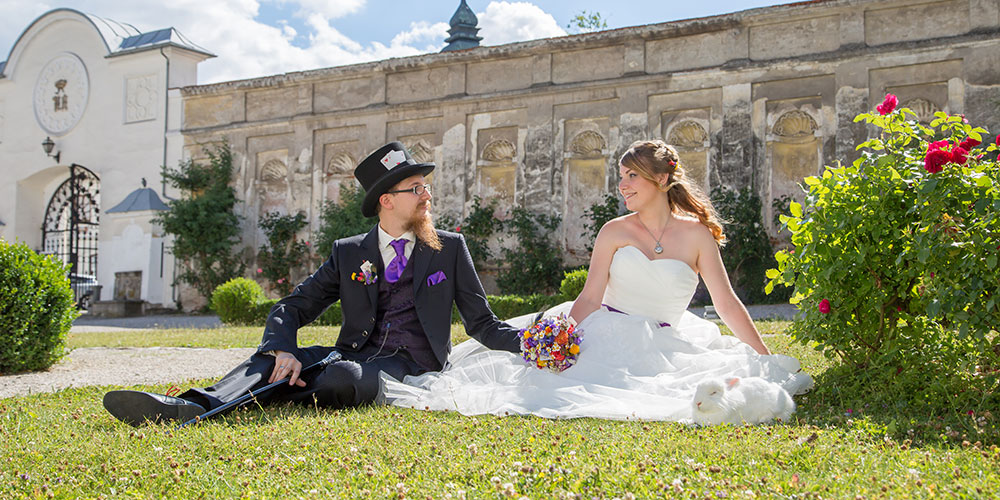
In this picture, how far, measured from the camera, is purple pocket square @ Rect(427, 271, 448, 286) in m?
4.76

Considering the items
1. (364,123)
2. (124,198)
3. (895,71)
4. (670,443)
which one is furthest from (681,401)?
(124,198)

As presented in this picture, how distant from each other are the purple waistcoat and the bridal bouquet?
0.66 meters

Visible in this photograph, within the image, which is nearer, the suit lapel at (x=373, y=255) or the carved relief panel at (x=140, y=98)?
the suit lapel at (x=373, y=255)

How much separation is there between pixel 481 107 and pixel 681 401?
1458 centimetres

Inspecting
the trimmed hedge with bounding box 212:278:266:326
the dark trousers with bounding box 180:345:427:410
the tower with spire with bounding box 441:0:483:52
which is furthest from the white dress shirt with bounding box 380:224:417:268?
the tower with spire with bounding box 441:0:483:52

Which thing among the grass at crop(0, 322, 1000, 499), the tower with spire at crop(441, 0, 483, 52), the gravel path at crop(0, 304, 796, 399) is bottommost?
the gravel path at crop(0, 304, 796, 399)

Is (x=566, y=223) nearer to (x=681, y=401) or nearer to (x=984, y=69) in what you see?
(x=984, y=69)

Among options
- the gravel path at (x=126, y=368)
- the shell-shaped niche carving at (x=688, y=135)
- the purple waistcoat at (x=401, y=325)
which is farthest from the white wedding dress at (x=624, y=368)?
the shell-shaped niche carving at (x=688, y=135)

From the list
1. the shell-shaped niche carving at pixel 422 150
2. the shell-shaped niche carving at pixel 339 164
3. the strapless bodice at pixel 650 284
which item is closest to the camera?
the strapless bodice at pixel 650 284

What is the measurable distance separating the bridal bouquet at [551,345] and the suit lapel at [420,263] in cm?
68

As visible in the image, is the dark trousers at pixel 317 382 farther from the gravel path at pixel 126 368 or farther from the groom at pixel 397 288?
the gravel path at pixel 126 368

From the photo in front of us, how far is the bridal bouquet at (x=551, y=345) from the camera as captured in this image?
14.6 feet

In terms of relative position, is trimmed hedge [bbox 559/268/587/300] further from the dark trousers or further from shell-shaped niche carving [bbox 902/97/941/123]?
the dark trousers

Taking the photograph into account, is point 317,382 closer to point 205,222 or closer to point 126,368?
point 126,368
